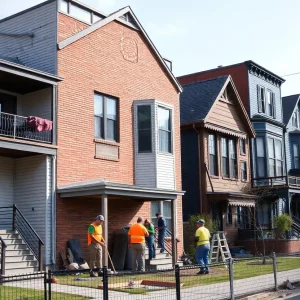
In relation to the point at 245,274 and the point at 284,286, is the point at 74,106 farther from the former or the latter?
the point at 284,286

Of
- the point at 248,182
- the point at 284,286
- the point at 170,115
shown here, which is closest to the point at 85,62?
the point at 170,115

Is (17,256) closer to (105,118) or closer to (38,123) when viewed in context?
(38,123)

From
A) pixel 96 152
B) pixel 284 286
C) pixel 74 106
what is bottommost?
pixel 284 286

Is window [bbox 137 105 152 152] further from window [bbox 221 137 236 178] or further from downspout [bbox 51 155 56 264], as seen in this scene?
window [bbox 221 137 236 178]

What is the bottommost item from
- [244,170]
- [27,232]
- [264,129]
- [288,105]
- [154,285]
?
[154,285]

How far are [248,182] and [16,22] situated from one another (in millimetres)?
16413

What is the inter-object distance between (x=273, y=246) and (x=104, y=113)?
1223 centimetres

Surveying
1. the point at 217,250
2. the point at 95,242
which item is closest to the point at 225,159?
the point at 217,250

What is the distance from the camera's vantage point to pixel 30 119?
16.6 meters

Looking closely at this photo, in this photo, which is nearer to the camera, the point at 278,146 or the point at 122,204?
the point at 122,204

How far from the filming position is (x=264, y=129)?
1260 inches

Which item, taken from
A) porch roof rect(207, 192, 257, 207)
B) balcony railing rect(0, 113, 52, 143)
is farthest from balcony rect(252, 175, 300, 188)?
balcony railing rect(0, 113, 52, 143)

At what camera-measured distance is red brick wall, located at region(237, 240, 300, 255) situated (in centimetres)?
2650

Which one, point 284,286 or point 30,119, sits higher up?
point 30,119
